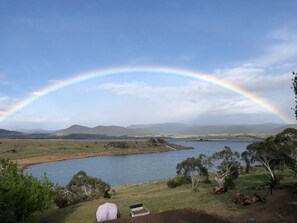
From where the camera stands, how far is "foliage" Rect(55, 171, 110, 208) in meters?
48.3

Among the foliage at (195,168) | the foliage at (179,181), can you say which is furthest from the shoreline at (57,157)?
the foliage at (195,168)

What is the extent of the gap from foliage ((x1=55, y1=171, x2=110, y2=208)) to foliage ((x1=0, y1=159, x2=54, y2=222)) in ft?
43.6

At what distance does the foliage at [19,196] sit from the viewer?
30.8 metres

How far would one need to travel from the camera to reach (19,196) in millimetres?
31562

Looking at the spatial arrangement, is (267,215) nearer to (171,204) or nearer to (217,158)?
(171,204)

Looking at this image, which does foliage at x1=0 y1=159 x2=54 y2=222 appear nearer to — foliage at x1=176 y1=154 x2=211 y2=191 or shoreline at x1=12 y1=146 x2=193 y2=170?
foliage at x1=176 y1=154 x2=211 y2=191

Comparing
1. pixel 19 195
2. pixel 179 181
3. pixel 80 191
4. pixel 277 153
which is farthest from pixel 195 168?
pixel 19 195

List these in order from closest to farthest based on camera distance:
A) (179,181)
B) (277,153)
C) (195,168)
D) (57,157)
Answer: (277,153) → (195,168) → (179,181) → (57,157)

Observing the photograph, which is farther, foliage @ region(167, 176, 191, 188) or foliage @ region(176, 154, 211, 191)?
foliage @ region(167, 176, 191, 188)

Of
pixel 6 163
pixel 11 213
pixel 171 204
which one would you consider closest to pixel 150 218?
pixel 171 204

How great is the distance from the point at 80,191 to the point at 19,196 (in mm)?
21555

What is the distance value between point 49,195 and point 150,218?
49.3 ft

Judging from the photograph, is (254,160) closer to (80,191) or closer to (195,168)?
(195,168)

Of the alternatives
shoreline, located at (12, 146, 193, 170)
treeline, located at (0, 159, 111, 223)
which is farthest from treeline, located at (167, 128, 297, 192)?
shoreline, located at (12, 146, 193, 170)
